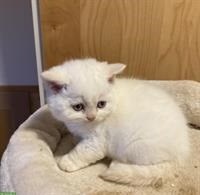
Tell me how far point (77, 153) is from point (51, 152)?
0.11 meters

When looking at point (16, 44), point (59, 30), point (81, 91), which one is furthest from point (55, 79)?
point (16, 44)

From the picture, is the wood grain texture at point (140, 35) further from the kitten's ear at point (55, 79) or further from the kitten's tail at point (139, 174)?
the kitten's tail at point (139, 174)

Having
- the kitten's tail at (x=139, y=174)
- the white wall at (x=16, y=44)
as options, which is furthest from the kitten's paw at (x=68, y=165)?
the white wall at (x=16, y=44)

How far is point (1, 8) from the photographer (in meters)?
1.53

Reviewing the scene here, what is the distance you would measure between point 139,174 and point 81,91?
0.97 ft

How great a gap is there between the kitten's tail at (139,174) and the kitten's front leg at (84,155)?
0.22ft

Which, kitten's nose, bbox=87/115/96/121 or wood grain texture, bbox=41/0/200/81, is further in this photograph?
wood grain texture, bbox=41/0/200/81

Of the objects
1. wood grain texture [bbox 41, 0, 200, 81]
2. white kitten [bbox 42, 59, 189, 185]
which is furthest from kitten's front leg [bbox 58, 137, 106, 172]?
wood grain texture [bbox 41, 0, 200, 81]

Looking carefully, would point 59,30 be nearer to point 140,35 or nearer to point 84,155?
point 140,35

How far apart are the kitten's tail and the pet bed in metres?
0.02

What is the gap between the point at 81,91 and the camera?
0.94m

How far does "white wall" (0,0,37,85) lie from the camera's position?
1530 millimetres

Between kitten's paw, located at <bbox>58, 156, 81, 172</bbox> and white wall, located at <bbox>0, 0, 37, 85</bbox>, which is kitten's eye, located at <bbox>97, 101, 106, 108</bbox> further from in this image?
white wall, located at <bbox>0, 0, 37, 85</bbox>

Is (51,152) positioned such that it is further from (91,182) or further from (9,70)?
(9,70)
